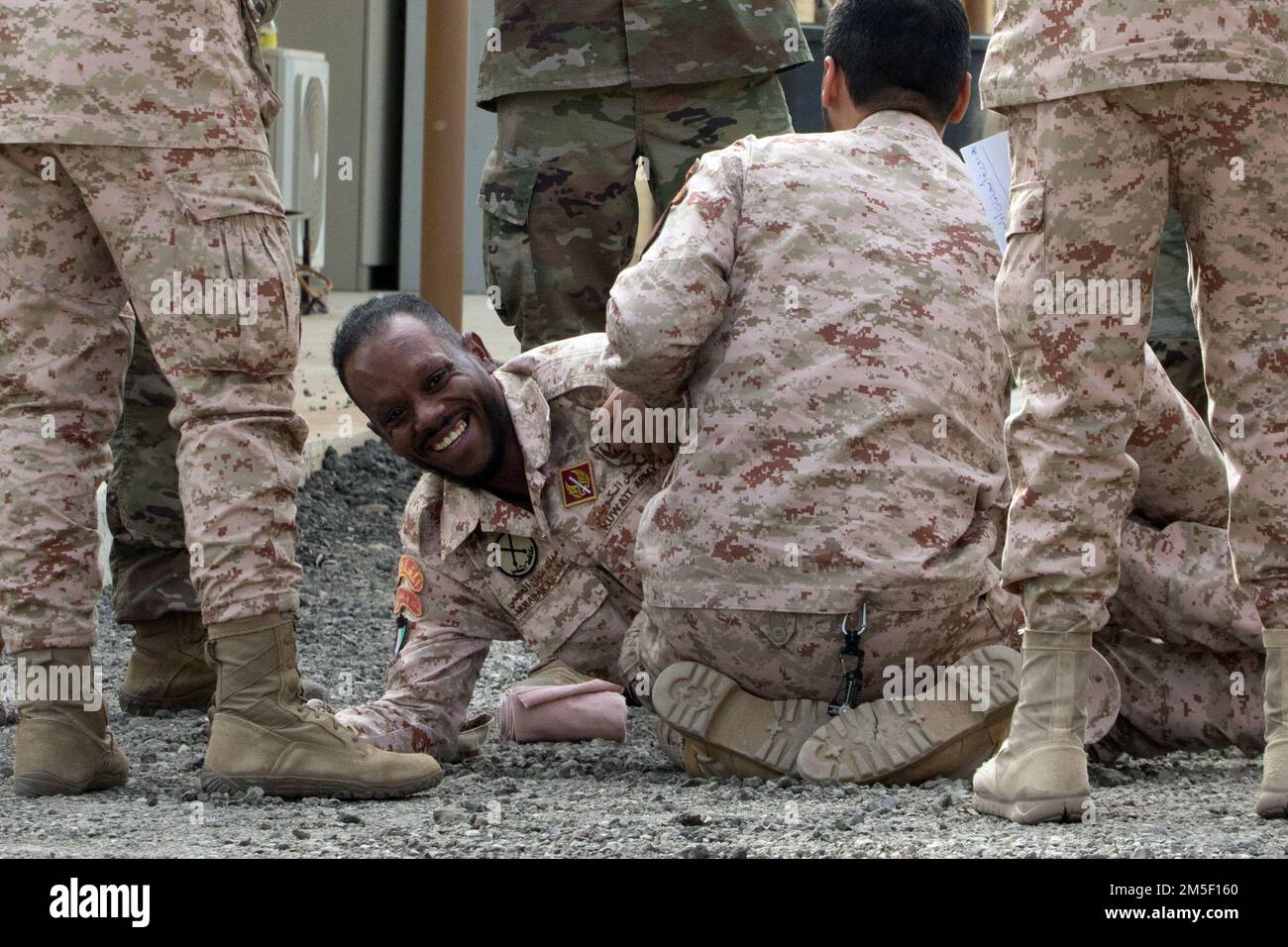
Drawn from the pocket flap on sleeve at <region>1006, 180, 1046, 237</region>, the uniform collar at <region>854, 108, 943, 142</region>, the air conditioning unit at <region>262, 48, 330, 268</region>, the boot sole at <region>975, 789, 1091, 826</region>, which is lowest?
the boot sole at <region>975, 789, 1091, 826</region>

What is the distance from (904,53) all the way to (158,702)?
1.94m

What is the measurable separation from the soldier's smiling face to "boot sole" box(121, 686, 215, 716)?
2.61ft

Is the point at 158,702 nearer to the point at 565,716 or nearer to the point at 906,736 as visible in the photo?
the point at 565,716

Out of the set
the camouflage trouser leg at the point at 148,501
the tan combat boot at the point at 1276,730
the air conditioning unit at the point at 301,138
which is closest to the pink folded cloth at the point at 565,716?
the camouflage trouser leg at the point at 148,501

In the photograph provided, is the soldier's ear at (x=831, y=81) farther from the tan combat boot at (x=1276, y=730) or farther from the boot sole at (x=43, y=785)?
the boot sole at (x=43, y=785)

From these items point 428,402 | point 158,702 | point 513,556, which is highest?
point 428,402

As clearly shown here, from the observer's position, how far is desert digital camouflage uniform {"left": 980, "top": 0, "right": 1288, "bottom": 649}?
2523mm


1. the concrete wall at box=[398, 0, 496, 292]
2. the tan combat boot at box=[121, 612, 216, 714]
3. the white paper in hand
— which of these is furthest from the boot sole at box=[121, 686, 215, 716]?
the concrete wall at box=[398, 0, 496, 292]

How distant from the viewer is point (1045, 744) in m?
2.64

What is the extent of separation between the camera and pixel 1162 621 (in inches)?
129

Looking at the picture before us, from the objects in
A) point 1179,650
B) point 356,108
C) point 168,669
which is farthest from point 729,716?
point 356,108

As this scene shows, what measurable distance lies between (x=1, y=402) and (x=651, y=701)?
1.13 m

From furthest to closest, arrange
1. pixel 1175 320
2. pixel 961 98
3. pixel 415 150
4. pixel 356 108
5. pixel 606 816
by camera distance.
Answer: pixel 415 150, pixel 356 108, pixel 1175 320, pixel 961 98, pixel 606 816

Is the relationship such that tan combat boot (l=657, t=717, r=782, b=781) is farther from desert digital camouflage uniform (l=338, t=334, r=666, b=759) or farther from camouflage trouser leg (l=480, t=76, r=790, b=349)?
camouflage trouser leg (l=480, t=76, r=790, b=349)
